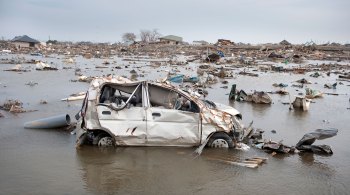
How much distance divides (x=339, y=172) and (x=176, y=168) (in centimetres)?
379

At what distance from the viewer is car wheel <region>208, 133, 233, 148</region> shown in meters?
9.40

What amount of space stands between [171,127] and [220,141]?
1.40 m

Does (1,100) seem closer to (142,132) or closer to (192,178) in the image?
(142,132)

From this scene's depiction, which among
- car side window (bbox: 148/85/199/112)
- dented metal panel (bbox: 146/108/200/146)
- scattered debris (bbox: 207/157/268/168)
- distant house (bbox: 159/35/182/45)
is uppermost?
distant house (bbox: 159/35/182/45)

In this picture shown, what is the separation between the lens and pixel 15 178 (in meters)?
7.24

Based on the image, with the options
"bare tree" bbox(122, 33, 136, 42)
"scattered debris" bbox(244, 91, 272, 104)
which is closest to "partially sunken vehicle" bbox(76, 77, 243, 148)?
"scattered debris" bbox(244, 91, 272, 104)

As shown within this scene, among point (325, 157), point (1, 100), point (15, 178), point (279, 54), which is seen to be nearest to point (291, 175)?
point (325, 157)

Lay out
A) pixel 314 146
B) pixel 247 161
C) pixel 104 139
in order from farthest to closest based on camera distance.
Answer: pixel 314 146, pixel 104 139, pixel 247 161

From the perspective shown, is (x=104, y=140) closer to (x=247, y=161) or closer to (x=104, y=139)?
(x=104, y=139)

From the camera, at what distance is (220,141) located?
31.1 feet

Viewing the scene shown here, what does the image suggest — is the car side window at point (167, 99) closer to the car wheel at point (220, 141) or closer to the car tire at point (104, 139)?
the car wheel at point (220, 141)

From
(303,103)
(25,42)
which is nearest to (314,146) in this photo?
(303,103)

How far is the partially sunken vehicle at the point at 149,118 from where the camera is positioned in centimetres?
893

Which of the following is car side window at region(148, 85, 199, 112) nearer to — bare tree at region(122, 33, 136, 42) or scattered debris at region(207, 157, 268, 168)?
scattered debris at region(207, 157, 268, 168)
